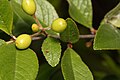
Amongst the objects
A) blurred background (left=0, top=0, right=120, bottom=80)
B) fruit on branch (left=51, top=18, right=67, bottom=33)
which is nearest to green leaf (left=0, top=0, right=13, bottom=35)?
fruit on branch (left=51, top=18, right=67, bottom=33)

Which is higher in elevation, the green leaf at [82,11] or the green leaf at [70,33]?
the green leaf at [70,33]

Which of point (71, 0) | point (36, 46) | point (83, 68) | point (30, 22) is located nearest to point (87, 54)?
point (36, 46)

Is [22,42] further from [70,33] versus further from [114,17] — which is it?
[114,17]

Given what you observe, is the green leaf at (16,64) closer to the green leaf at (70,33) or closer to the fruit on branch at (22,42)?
the fruit on branch at (22,42)

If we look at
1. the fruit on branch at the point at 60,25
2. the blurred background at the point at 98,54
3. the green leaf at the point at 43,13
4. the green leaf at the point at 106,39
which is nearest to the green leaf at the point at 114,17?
the green leaf at the point at 106,39

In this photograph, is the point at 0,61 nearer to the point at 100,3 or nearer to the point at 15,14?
the point at 15,14

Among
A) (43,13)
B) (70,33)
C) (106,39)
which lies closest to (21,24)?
(43,13)
